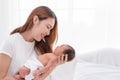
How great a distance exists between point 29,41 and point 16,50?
8 cm

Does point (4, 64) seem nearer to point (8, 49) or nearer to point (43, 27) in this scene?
point (8, 49)

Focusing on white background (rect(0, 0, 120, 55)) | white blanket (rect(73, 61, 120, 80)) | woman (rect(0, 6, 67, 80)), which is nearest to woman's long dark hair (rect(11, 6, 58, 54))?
woman (rect(0, 6, 67, 80))

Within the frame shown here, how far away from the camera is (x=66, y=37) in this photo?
1.85m

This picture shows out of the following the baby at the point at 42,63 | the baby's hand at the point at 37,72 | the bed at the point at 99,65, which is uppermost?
the baby at the point at 42,63

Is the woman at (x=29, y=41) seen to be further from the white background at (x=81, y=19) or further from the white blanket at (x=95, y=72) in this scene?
the white background at (x=81, y=19)

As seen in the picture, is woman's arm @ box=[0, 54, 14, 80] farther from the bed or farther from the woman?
the bed

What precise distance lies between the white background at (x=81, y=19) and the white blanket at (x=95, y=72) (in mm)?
306

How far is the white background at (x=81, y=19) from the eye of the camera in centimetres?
181

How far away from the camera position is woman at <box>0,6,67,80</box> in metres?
0.95

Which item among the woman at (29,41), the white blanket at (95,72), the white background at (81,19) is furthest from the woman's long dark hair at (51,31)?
the white background at (81,19)

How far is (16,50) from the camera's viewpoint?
1007 millimetres

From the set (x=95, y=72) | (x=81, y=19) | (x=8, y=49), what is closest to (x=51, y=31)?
(x=8, y=49)

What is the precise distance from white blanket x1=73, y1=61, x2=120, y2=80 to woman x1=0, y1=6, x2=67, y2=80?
1.39 ft

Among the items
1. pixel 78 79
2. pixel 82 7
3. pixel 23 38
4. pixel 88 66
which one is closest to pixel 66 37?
pixel 82 7
